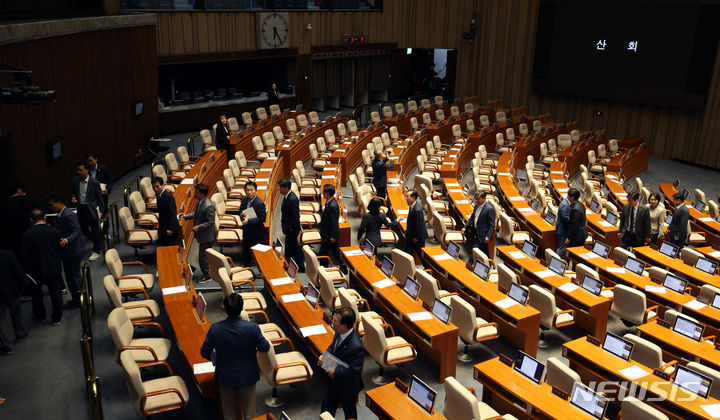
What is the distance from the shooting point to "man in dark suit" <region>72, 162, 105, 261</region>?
28.2ft

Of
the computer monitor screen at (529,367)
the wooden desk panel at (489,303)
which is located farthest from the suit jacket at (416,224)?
the computer monitor screen at (529,367)

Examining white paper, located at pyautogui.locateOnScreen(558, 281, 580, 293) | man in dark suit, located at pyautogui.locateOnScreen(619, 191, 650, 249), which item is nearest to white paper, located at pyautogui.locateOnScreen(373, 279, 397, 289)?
white paper, located at pyautogui.locateOnScreen(558, 281, 580, 293)

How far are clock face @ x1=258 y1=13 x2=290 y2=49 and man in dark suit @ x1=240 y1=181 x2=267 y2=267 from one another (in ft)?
39.8

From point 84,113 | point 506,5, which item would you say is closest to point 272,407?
point 84,113

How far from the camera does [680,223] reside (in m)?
10.4

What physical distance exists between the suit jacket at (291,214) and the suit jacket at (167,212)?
1502mm

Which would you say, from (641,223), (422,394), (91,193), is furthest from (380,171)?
→ (422,394)

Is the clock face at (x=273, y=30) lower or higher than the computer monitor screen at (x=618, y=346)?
higher

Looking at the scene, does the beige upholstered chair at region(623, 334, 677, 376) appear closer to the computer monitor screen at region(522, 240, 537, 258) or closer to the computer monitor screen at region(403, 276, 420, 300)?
the computer monitor screen at region(403, 276, 420, 300)

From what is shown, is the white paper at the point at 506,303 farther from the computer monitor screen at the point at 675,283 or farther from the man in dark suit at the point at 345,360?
the man in dark suit at the point at 345,360

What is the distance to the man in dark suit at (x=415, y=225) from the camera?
8.83 meters

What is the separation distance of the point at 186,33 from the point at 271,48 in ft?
10.6

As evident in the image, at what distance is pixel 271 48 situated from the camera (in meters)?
19.7

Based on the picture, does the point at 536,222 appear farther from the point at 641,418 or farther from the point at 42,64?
the point at 42,64
